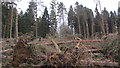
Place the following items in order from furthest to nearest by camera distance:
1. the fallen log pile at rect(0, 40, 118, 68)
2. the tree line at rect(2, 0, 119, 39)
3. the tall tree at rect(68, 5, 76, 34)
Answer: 1. the tall tree at rect(68, 5, 76, 34)
2. the tree line at rect(2, 0, 119, 39)
3. the fallen log pile at rect(0, 40, 118, 68)

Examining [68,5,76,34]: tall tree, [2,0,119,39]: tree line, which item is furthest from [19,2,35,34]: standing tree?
[68,5,76,34]: tall tree

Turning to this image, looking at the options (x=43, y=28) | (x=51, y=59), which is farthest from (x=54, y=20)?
(x=51, y=59)

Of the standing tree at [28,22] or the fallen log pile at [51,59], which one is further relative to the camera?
the standing tree at [28,22]

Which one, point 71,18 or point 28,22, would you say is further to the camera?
point 71,18

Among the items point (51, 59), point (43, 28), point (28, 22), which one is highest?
point (28, 22)

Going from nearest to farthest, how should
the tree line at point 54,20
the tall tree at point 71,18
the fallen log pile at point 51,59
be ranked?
the fallen log pile at point 51,59
the tree line at point 54,20
the tall tree at point 71,18

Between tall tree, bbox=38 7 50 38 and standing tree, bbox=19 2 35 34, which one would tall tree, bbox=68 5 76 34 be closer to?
tall tree, bbox=38 7 50 38

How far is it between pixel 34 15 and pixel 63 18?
706cm

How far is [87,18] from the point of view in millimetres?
37688

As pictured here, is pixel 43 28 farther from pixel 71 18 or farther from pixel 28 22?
pixel 71 18

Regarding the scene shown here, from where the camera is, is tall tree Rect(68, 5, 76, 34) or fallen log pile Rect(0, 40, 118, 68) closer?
fallen log pile Rect(0, 40, 118, 68)

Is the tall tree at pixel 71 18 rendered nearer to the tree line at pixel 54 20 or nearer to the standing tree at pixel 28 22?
the tree line at pixel 54 20

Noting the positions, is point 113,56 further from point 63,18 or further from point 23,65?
point 63,18

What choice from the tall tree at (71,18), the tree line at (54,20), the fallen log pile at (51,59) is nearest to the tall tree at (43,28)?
the tree line at (54,20)
